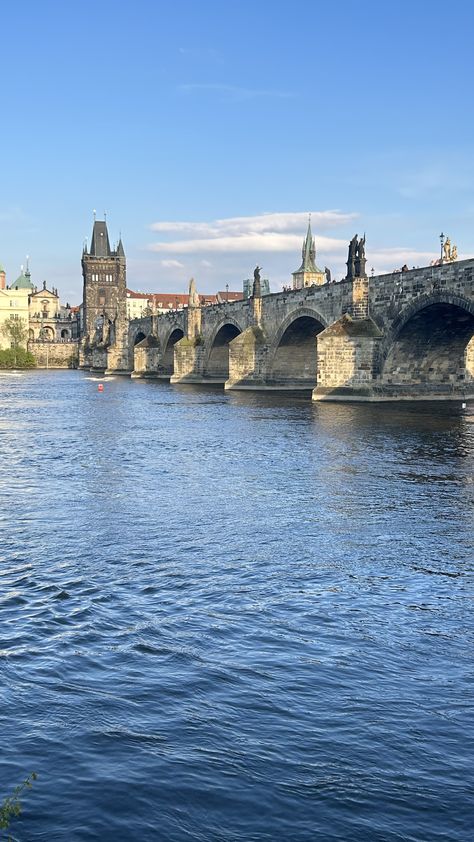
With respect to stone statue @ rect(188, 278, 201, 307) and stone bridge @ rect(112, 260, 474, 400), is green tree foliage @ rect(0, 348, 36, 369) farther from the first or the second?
stone bridge @ rect(112, 260, 474, 400)

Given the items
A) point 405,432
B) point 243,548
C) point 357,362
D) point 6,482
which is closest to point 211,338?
point 357,362

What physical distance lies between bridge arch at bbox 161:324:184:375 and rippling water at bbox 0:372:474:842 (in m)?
85.8

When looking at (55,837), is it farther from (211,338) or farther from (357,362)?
(211,338)

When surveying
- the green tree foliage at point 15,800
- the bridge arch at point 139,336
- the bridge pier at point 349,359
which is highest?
the bridge arch at point 139,336

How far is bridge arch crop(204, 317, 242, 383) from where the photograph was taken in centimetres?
8744

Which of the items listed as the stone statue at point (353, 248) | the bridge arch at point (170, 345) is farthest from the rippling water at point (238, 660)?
the bridge arch at point (170, 345)

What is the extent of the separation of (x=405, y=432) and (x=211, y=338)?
55.9 meters

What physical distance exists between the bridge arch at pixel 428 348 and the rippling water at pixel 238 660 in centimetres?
2744

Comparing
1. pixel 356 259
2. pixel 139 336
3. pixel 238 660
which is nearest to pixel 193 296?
pixel 139 336

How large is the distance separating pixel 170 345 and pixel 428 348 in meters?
63.9

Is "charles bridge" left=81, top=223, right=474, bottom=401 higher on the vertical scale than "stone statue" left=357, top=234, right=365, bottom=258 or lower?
lower

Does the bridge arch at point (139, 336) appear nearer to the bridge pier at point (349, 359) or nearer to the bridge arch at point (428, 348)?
the bridge pier at point (349, 359)

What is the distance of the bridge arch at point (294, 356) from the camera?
68375 millimetres

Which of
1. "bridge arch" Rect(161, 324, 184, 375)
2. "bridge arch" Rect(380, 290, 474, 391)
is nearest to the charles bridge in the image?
"bridge arch" Rect(380, 290, 474, 391)
